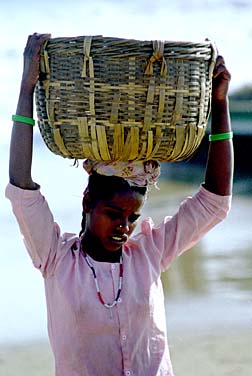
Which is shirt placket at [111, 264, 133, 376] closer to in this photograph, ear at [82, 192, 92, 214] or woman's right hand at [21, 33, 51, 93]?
ear at [82, 192, 92, 214]

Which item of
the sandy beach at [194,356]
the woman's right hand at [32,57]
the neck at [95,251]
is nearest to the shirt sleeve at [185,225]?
the neck at [95,251]

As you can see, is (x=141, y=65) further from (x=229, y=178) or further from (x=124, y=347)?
(x=124, y=347)

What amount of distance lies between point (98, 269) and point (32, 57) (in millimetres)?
621

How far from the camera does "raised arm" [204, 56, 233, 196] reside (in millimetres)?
3029

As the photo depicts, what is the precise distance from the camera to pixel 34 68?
2.74 metres

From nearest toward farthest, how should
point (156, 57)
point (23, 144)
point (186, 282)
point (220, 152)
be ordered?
1. point (156, 57)
2. point (23, 144)
3. point (220, 152)
4. point (186, 282)

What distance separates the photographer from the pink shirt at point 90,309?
2855 mm

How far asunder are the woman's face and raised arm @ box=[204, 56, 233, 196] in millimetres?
256

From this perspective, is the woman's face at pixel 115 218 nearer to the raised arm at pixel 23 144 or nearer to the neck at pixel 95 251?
the neck at pixel 95 251

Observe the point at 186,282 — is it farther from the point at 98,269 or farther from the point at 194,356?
the point at 98,269

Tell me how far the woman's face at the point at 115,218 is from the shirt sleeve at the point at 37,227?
113 millimetres

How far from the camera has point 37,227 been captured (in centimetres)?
283

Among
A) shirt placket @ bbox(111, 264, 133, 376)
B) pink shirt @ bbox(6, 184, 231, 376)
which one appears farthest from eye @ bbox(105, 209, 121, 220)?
shirt placket @ bbox(111, 264, 133, 376)

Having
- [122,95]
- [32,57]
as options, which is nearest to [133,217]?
[122,95]
